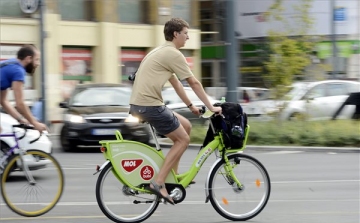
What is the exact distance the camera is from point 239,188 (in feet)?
25.5

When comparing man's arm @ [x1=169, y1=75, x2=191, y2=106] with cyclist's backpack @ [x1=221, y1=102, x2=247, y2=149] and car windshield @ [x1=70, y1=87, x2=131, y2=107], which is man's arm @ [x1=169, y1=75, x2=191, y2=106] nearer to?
cyclist's backpack @ [x1=221, y1=102, x2=247, y2=149]

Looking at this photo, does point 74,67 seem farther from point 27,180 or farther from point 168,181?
point 168,181

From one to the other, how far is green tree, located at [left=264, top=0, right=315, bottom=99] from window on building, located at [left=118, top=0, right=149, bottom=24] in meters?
14.6

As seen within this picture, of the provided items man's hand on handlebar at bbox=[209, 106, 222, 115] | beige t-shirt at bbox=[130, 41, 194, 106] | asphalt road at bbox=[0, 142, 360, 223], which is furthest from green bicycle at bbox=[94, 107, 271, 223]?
beige t-shirt at bbox=[130, 41, 194, 106]

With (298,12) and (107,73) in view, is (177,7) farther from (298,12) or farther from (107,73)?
(298,12)

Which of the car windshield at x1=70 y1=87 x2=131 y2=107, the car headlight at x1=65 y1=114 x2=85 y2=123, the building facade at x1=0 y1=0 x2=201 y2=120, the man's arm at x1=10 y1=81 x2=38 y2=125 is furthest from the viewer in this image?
the building facade at x1=0 y1=0 x2=201 y2=120

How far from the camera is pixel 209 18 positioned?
149ft

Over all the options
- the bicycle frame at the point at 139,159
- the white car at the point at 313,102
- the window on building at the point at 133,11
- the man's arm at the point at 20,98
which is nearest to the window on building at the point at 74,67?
the window on building at the point at 133,11

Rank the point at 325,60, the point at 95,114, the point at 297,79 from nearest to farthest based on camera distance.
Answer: the point at 95,114, the point at 297,79, the point at 325,60

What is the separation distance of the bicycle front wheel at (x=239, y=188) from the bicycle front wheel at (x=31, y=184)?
156 cm

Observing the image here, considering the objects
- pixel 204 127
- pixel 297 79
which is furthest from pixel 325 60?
pixel 204 127

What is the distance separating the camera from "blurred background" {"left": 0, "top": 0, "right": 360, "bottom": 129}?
21.0 metres

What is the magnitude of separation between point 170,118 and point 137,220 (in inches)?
39.5

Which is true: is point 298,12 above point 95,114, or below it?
above
